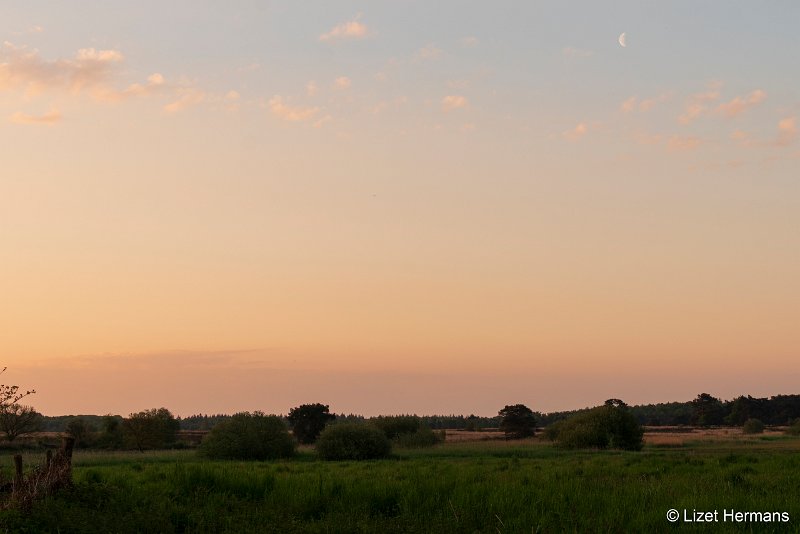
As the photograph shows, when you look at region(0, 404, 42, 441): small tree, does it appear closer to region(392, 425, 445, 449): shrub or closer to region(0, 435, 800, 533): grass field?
region(392, 425, 445, 449): shrub

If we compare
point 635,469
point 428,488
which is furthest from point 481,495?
point 635,469

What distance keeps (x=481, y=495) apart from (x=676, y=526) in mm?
5065

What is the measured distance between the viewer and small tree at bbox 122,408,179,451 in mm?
88875

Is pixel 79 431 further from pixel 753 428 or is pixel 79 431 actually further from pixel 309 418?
pixel 753 428

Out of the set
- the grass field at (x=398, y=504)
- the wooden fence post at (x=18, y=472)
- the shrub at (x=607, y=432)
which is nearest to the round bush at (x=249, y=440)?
the shrub at (x=607, y=432)

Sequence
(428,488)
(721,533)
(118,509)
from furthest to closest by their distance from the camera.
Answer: (428,488)
(118,509)
(721,533)

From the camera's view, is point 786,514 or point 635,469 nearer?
point 786,514

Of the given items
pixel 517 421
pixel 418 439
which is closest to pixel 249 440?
pixel 418 439

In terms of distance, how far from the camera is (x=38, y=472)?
58.2 feet

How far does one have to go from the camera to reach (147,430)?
89562 mm

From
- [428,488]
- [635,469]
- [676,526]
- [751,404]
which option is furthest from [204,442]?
[751,404]

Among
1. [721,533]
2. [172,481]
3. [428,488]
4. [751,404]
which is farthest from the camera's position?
[751,404]

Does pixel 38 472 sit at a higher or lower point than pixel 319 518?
higher

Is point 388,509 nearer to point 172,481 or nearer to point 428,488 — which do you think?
point 428,488
